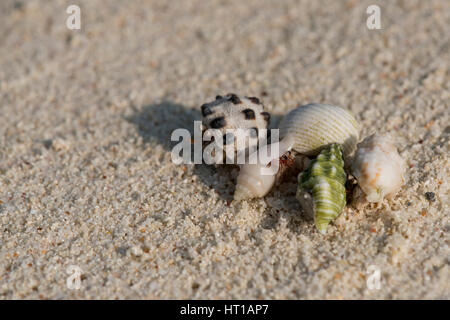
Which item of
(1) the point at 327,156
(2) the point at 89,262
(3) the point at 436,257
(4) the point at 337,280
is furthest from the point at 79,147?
(3) the point at 436,257

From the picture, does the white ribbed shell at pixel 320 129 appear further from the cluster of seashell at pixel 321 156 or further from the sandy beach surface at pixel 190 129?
the sandy beach surface at pixel 190 129

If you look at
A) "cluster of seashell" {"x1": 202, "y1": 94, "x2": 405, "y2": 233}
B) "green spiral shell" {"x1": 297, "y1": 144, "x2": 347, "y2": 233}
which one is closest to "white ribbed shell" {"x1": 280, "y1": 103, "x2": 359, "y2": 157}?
"cluster of seashell" {"x1": 202, "y1": 94, "x2": 405, "y2": 233}

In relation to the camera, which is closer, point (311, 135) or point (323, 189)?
point (323, 189)

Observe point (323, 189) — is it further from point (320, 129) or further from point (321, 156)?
point (320, 129)

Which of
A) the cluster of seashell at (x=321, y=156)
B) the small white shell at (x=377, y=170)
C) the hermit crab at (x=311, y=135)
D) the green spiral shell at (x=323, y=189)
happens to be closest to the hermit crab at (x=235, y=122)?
the cluster of seashell at (x=321, y=156)

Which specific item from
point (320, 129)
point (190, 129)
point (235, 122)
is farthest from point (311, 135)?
point (190, 129)
